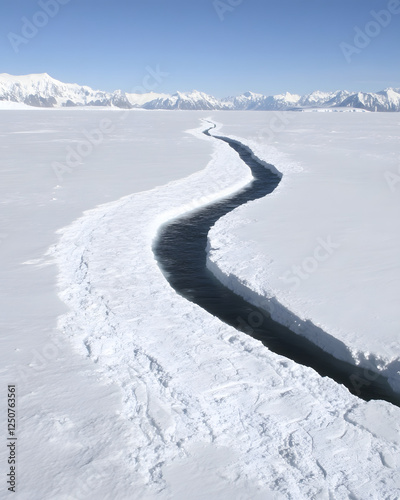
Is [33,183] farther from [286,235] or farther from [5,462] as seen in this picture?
[5,462]

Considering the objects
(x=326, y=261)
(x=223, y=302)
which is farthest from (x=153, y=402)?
(x=326, y=261)

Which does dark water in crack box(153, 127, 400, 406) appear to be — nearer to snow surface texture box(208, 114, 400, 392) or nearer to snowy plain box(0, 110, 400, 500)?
snow surface texture box(208, 114, 400, 392)

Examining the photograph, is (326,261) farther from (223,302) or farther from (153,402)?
(153,402)

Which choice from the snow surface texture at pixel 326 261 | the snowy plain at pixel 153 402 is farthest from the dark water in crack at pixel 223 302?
the snowy plain at pixel 153 402

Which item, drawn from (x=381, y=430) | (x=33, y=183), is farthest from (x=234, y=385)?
(x=33, y=183)

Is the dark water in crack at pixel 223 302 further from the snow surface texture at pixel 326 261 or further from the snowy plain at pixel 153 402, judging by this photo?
the snowy plain at pixel 153 402
